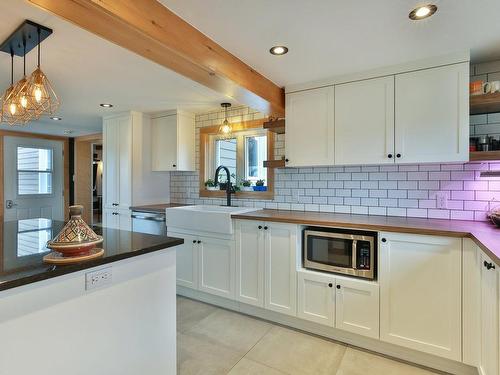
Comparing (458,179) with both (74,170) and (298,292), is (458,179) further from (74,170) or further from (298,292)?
(74,170)

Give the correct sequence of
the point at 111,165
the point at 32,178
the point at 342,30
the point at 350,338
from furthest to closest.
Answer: the point at 32,178, the point at 111,165, the point at 350,338, the point at 342,30

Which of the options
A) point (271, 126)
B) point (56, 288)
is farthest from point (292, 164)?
point (56, 288)

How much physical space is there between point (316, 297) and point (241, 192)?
158 centimetres

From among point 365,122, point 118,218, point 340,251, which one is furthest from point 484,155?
point 118,218

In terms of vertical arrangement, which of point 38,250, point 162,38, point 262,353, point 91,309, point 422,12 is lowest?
point 262,353

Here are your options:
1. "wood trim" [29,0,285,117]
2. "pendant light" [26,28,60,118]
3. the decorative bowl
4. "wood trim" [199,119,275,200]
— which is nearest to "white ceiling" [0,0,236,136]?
"pendant light" [26,28,60,118]

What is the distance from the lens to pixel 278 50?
2.01 metres

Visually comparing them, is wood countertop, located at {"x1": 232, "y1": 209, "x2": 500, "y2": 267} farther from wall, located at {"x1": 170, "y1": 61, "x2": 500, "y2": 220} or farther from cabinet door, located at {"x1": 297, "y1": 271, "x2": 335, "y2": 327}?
cabinet door, located at {"x1": 297, "y1": 271, "x2": 335, "y2": 327}

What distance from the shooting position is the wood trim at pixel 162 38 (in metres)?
1.26

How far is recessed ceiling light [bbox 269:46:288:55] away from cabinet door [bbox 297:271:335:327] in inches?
67.8

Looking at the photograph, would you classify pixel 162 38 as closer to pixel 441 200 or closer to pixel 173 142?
pixel 173 142

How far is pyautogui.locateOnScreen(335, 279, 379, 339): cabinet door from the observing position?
2.11 m

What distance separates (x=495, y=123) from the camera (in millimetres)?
2215

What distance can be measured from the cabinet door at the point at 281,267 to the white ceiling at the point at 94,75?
160cm
